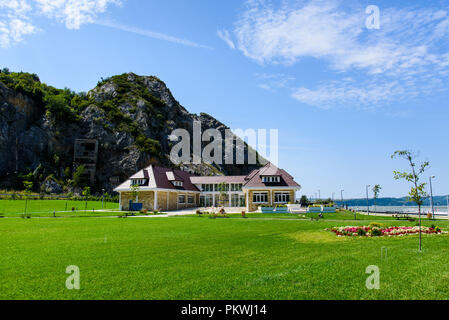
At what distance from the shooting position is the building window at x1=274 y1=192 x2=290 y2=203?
51906 mm

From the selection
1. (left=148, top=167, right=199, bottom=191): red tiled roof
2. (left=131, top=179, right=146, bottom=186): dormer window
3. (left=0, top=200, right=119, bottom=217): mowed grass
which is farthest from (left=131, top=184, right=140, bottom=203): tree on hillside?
(left=0, top=200, right=119, bottom=217): mowed grass

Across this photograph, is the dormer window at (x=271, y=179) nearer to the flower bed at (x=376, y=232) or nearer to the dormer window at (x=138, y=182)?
the dormer window at (x=138, y=182)

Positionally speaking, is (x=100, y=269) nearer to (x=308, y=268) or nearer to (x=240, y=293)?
(x=240, y=293)

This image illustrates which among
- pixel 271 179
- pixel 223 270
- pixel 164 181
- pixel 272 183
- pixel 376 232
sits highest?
pixel 271 179

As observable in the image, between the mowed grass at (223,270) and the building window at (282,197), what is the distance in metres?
37.7

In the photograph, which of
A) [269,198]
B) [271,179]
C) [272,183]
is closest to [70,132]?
[271,179]

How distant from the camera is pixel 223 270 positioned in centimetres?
883

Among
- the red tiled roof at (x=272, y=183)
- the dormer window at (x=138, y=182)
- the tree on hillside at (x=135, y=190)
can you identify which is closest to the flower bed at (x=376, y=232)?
the red tiled roof at (x=272, y=183)

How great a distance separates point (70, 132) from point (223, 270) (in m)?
93.5

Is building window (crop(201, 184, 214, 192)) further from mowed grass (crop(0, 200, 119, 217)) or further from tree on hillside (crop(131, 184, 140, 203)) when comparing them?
mowed grass (crop(0, 200, 119, 217))

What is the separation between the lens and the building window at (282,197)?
51906 millimetres

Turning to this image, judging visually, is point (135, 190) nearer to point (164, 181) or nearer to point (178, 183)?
point (164, 181)

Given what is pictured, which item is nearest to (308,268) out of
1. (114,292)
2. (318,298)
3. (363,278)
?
(363,278)
